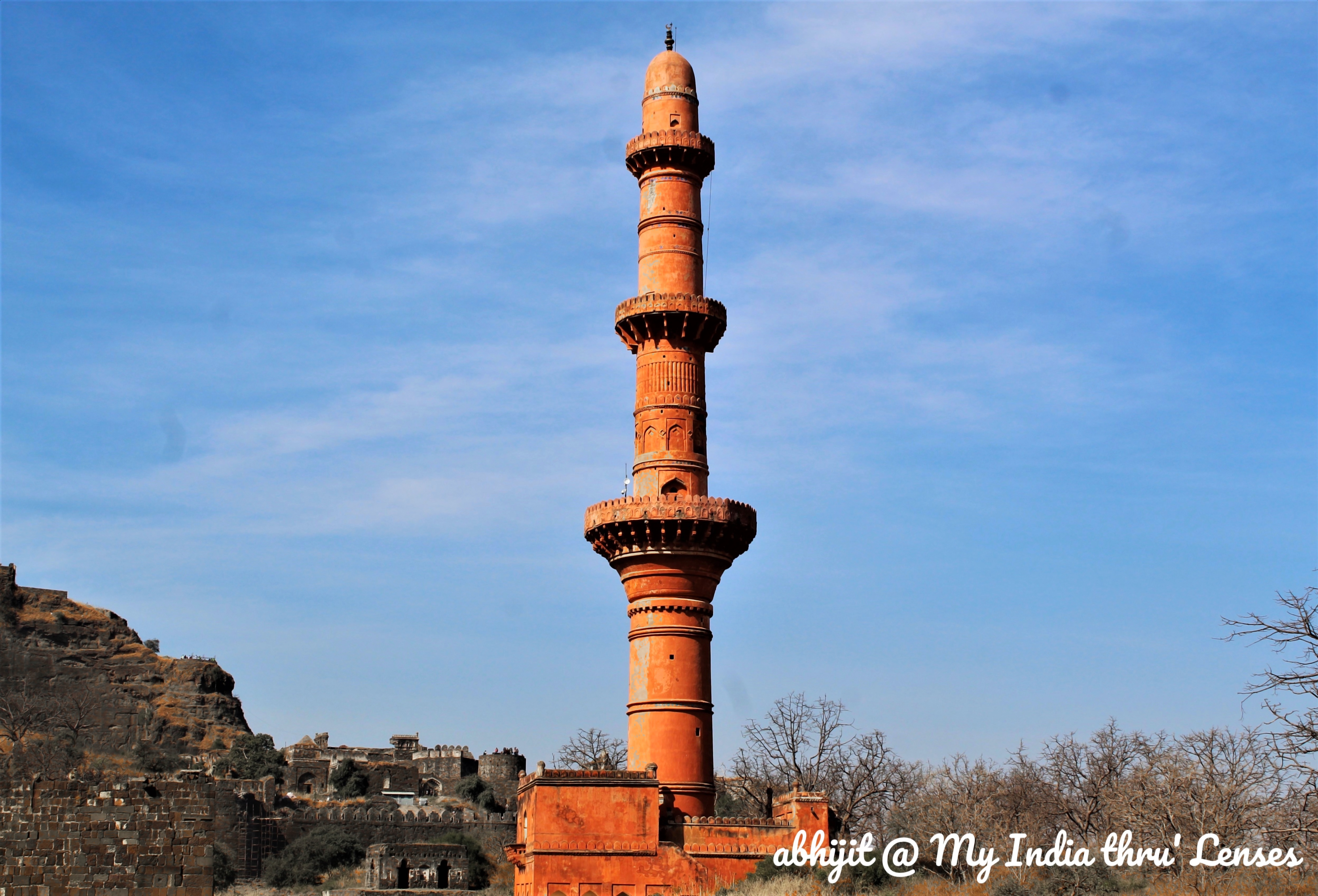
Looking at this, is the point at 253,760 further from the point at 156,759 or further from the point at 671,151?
the point at 671,151

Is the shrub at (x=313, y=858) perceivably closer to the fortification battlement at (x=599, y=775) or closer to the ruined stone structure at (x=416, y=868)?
the ruined stone structure at (x=416, y=868)

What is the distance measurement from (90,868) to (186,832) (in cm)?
181

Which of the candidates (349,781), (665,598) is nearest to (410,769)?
(349,781)

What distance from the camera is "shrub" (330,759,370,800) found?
241 ft

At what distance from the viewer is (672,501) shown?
3353cm

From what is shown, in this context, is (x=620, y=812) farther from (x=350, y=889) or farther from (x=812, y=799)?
(x=350, y=889)

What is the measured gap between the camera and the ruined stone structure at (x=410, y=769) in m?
74.2

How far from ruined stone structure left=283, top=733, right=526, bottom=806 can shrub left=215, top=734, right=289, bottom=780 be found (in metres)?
0.74

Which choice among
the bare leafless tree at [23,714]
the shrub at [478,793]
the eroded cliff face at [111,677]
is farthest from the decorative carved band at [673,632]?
the eroded cliff face at [111,677]

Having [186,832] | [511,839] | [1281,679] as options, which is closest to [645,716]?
[186,832]

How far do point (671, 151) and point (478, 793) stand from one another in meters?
45.3

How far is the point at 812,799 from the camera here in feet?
106

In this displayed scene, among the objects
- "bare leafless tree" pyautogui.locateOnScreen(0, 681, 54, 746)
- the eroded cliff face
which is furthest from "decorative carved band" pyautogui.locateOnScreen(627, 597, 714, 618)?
the eroded cliff face

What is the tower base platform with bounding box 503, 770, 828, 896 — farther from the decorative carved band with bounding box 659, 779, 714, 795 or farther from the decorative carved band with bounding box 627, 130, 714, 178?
the decorative carved band with bounding box 627, 130, 714, 178
